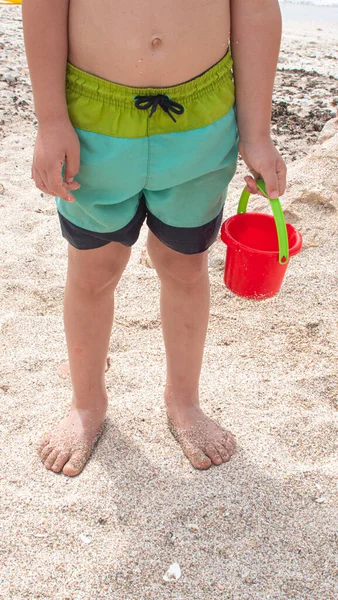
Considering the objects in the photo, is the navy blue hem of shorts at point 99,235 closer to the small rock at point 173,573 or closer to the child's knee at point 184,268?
the child's knee at point 184,268

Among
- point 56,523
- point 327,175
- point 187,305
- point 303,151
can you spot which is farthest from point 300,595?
point 303,151

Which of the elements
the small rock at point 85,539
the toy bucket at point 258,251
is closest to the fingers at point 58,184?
the toy bucket at point 258,251

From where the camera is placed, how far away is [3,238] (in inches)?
119

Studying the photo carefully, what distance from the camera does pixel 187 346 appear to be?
1855 millimetres

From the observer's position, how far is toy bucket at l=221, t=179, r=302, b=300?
61.1 inches

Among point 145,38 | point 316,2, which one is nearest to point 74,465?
point 145,38

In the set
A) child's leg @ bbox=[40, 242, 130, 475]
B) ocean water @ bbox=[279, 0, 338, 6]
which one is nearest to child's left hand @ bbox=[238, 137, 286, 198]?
Result: child's leg @ bbox=[40, 242, 130, 475]

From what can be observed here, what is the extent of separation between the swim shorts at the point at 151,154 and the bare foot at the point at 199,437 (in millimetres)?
632

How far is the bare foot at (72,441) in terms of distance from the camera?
1807 mm

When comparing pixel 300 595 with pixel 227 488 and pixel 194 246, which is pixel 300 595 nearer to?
pixel 227 488

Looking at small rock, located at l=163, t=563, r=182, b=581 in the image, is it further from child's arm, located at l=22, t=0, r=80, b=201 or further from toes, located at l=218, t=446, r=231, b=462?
child's arm, located at l=22, t=0, r=80, b=201

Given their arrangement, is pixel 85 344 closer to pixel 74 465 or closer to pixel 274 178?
pixel 74 465

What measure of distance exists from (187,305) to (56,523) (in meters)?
0.73

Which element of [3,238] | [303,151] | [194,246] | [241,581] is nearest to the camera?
[241,581]
